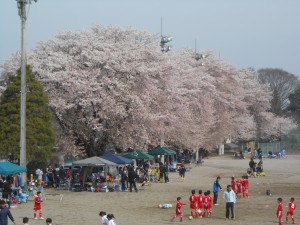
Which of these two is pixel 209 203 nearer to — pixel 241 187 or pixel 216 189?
pixel 216 189

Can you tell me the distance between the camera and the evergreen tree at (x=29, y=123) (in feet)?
111

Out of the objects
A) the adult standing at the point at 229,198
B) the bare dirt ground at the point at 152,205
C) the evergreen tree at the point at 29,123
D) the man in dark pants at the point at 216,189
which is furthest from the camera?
the evergreen tree at the point at 29,123

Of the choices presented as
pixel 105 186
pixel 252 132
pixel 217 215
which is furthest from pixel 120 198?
pixel 252 132

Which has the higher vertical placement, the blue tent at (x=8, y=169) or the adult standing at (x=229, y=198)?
the blue tent at (x=8, y=169)

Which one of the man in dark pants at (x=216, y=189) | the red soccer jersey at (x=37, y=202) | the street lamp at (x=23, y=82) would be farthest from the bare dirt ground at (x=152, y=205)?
the street lamp at (x=23, y=82)

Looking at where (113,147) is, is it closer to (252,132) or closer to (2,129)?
(2,129)

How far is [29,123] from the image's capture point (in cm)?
3456

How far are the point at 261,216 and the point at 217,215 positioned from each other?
6.10 ft

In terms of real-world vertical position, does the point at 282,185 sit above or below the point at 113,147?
below

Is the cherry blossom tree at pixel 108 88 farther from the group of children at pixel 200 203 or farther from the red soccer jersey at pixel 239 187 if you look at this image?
the group of children at pixel 200 203

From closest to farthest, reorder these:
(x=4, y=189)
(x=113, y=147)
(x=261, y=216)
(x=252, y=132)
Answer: (x=261, y=216) < (x=4, y=189) < (x=113, y=147) < (x=252, y=132)

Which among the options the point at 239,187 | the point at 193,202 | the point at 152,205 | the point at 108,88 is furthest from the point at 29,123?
the point at 193,202

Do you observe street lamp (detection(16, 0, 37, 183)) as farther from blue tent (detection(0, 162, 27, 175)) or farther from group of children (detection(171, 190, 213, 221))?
group of children (detection(171, 190, 213, 221))

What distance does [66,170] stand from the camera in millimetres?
37562
